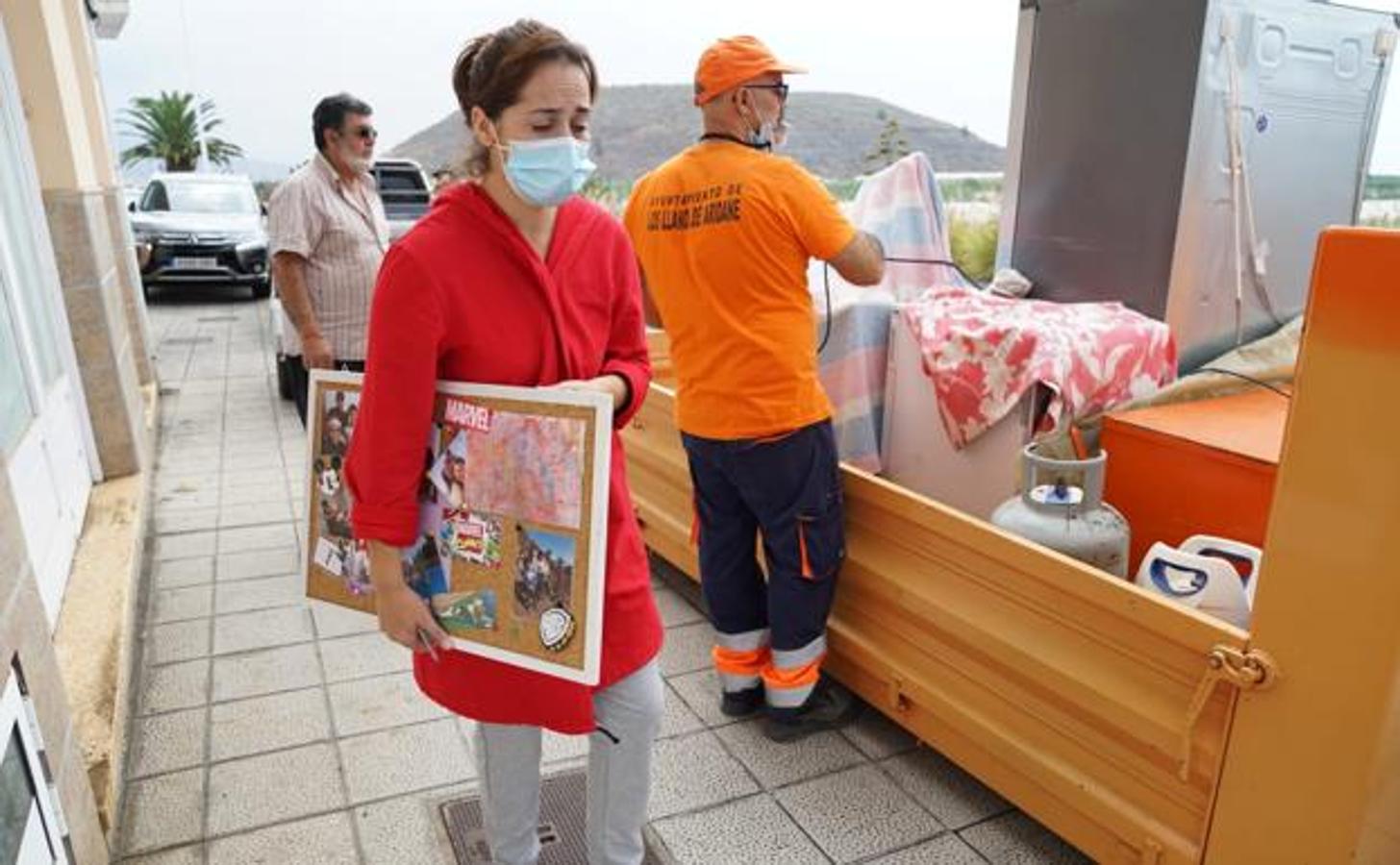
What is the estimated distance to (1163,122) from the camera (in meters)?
2.39

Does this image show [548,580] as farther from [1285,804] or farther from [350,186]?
→ [350,186]

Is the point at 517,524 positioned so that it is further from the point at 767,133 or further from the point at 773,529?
the point at 767,133

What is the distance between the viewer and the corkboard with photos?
1297 mm

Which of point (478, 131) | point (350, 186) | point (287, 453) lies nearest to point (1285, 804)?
point (478, 131)

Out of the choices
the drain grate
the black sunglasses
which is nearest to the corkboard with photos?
the drain grate

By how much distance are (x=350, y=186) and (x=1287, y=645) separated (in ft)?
9.92

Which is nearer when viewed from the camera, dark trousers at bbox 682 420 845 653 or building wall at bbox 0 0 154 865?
dark trousers at bbox 682 420 845 653

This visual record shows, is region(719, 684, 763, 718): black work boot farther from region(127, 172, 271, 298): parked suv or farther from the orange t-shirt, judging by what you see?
region(127, 172, 271, 298): parked suv

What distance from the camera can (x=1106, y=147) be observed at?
100 inches

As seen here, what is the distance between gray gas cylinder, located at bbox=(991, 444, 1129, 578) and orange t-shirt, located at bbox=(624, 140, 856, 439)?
54 cm

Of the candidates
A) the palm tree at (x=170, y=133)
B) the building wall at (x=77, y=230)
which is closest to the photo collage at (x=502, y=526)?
the building wall at (x=77, y=230)

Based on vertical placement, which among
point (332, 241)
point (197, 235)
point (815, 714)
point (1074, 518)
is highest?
point (332, 241)

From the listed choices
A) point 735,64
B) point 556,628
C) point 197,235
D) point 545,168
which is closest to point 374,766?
point 556,628

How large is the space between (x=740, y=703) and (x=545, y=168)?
1.72 meters
